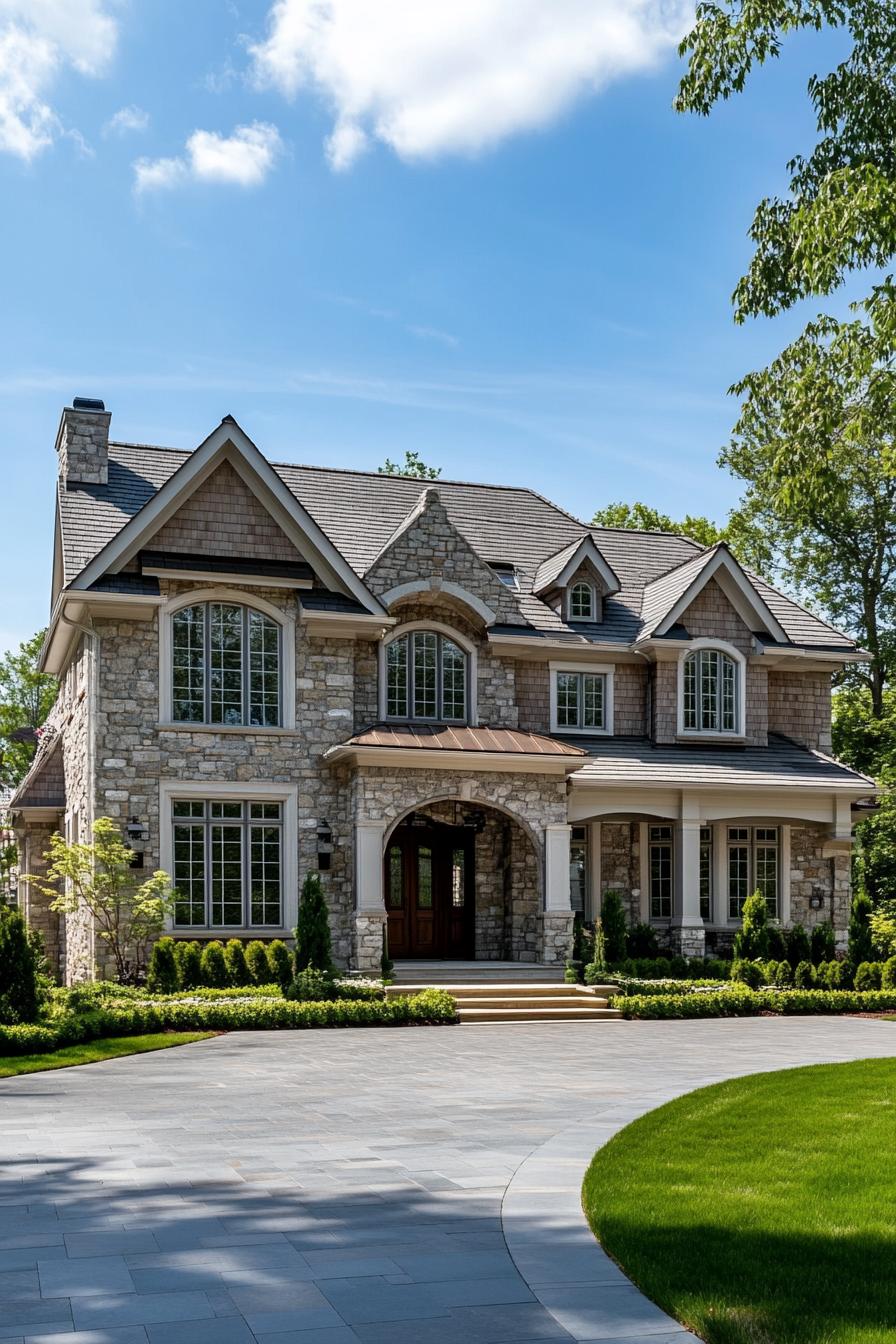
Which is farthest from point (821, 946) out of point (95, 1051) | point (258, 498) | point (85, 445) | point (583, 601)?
point (85, 445)

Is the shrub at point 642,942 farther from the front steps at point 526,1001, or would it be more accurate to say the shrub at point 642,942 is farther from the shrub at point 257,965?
the shrub at point 257,965

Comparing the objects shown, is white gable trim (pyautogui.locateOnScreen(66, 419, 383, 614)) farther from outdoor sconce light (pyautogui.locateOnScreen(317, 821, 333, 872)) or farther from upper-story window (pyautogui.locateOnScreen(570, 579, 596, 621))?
upper-story window (pyautogui.locateOnScreen(570, 579, 596, 621))

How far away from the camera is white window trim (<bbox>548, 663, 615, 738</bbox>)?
25.1 m

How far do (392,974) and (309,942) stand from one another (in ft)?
7.37

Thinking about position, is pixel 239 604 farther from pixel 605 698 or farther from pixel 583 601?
pixel 605 698

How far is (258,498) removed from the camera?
21.9m

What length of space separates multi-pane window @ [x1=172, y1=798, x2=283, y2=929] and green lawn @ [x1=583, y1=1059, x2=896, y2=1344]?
38.1 ft

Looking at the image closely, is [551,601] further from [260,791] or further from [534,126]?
[534,126]

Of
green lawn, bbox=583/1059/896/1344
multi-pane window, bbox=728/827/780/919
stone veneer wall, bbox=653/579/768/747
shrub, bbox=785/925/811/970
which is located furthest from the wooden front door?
green lawn, bbox=583/1059/896/1344

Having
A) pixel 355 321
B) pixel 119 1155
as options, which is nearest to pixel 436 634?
pixel 355 321

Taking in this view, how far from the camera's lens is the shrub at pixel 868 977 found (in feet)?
70.0

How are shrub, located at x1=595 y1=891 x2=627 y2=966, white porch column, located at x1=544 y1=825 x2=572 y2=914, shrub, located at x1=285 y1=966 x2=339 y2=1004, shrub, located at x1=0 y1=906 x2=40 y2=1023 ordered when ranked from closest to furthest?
1. shrub, located at x1=0 y1=906 x2=40 y2=1023
2. shrub, located at x1=285 y1=966 x2=339 y2=1004
3. white porch column, located at x1=544 y1=825 x2=572 y2=914
4. shrub, located at x1=595 y1=891 x2=627 y2=966

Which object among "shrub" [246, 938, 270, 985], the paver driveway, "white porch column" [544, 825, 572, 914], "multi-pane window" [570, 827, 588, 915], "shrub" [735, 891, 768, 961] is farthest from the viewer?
"multi-pane window" [570, 827, 588, 915]

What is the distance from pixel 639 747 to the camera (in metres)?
25.2
